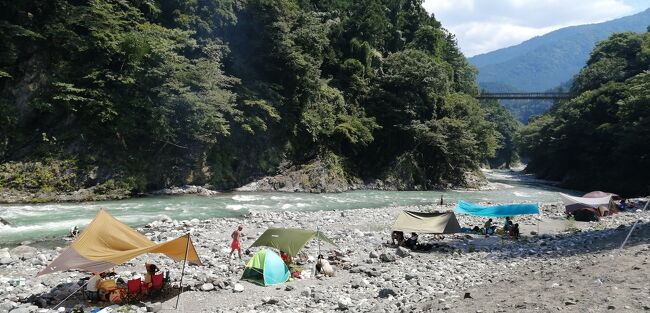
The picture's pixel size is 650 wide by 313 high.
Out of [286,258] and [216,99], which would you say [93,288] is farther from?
[216,99]

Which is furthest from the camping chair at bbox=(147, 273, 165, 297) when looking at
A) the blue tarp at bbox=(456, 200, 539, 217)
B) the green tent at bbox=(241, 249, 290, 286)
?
the blue tarp at bbox=(456, 200, 539, 217)

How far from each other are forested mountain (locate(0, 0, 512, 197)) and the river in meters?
3.38

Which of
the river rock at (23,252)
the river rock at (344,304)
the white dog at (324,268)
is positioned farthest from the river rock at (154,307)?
the river rock at (23,252)

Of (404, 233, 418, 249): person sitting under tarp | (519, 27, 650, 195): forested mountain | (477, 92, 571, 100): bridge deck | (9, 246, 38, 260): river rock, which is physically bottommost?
(404, 233, 418, 249): person sitting under tarp

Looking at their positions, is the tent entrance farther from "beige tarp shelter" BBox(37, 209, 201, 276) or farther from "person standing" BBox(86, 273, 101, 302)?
"person standing" BBox(86, 273, 101, 302)

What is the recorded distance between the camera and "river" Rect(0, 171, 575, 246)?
66.9 ft

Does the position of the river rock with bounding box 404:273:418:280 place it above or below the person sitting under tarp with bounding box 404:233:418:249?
below

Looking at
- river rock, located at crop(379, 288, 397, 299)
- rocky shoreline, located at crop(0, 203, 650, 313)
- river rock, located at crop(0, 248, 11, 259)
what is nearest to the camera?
rocky shoreline, located at crop(0, 203, 650, 313)

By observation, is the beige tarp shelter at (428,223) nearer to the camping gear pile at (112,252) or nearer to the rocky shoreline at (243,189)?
the camping gear pile at (112,252)

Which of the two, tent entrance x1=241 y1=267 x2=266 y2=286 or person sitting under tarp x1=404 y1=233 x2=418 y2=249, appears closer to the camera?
tent entrance x1=241 y1=267 x2=266 y2=286

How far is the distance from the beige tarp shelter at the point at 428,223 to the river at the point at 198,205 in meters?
11.0

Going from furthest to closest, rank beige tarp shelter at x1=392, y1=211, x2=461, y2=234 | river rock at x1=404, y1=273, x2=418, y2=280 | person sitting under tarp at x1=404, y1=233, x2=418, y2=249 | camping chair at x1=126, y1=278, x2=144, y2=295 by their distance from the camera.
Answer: beige tarp shelter at x1=392, y1=211, x2=461, y2=234 → person sitting under tarp at x1=404, y1=233, x2=418, y2=249 → river rock at x1=404, y1=273, x2=418, y2=280 → camping chair at x1=126, y1=278, x2=144, y2=295

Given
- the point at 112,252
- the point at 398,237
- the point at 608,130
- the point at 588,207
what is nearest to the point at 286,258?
the point at 112,252

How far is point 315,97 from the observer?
4356 centimetres
